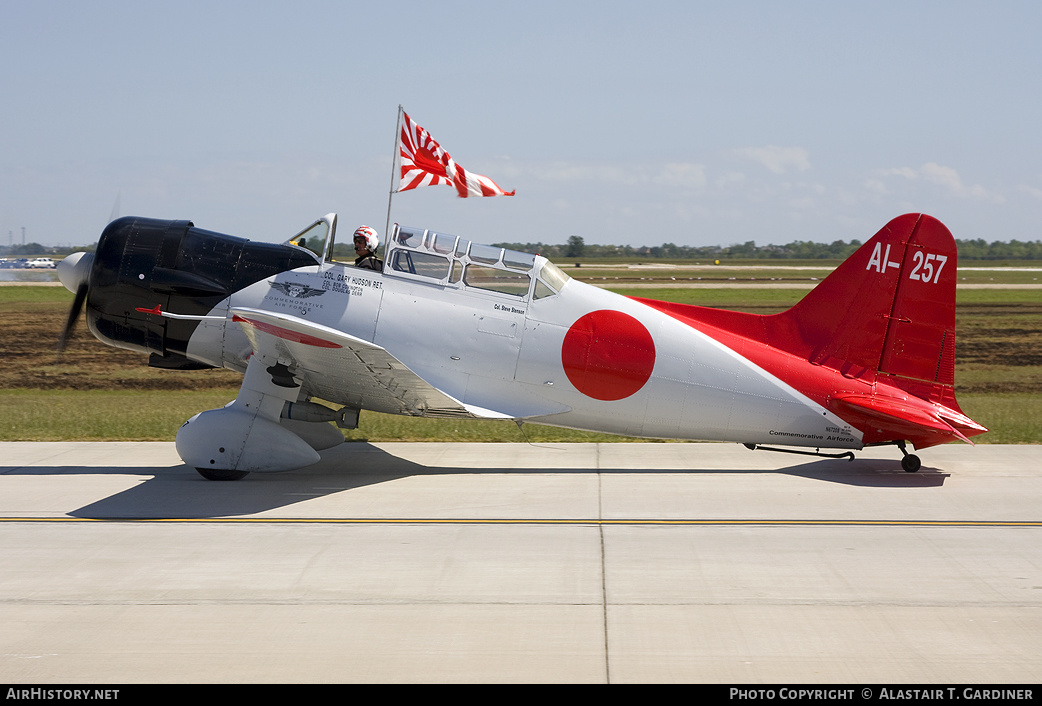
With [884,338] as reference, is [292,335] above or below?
below

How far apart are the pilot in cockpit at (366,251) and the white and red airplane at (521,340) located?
13cm

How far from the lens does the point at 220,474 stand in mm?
9828

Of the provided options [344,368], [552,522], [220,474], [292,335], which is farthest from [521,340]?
[220,474]

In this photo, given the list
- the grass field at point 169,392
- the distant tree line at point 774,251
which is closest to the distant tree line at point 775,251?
the distant tree line at point 774,251

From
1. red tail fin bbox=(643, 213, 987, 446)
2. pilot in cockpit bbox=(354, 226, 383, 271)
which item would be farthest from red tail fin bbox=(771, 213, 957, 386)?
pilot in cockpit bbox=(354, 226, 383, 271)

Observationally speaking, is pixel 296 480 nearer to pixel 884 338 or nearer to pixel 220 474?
pixel 220 474

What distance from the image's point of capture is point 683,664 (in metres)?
5.28

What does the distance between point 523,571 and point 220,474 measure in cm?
436

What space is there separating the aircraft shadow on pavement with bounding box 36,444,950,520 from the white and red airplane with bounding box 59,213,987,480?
0.31m

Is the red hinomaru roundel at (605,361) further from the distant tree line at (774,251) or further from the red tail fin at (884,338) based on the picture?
the distant tree line at (774,251)

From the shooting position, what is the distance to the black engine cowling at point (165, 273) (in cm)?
995

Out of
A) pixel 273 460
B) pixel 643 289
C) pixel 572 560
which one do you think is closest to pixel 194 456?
pixel 273 460
